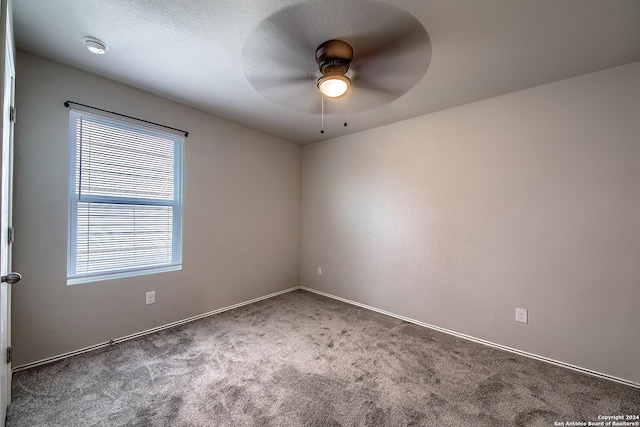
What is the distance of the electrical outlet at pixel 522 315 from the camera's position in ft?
7.62

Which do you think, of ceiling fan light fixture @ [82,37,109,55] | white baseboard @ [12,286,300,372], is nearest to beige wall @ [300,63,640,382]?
white baseboard @ [12,286,300,372]

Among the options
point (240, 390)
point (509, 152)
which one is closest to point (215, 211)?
point (240, 390)

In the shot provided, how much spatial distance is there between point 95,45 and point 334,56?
67.9 inches

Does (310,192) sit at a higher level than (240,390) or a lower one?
higher

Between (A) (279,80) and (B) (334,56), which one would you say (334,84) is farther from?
(A) (279,80)

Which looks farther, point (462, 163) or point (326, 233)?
point (326, 233)

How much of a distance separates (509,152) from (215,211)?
3178 mm

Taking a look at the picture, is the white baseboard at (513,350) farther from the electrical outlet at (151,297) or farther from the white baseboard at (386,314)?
the electrical outlet at (151,297)

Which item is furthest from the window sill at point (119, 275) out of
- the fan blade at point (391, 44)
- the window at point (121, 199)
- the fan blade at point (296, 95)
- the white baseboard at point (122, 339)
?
the fan blade at point (391, 44)

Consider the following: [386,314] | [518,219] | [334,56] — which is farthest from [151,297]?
[518,219]

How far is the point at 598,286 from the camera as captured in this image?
204 centimetres

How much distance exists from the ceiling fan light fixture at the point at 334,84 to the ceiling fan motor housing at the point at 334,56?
0.05m

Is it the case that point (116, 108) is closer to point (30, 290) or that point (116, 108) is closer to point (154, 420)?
point (30, 290)

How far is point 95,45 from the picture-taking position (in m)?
1.84
